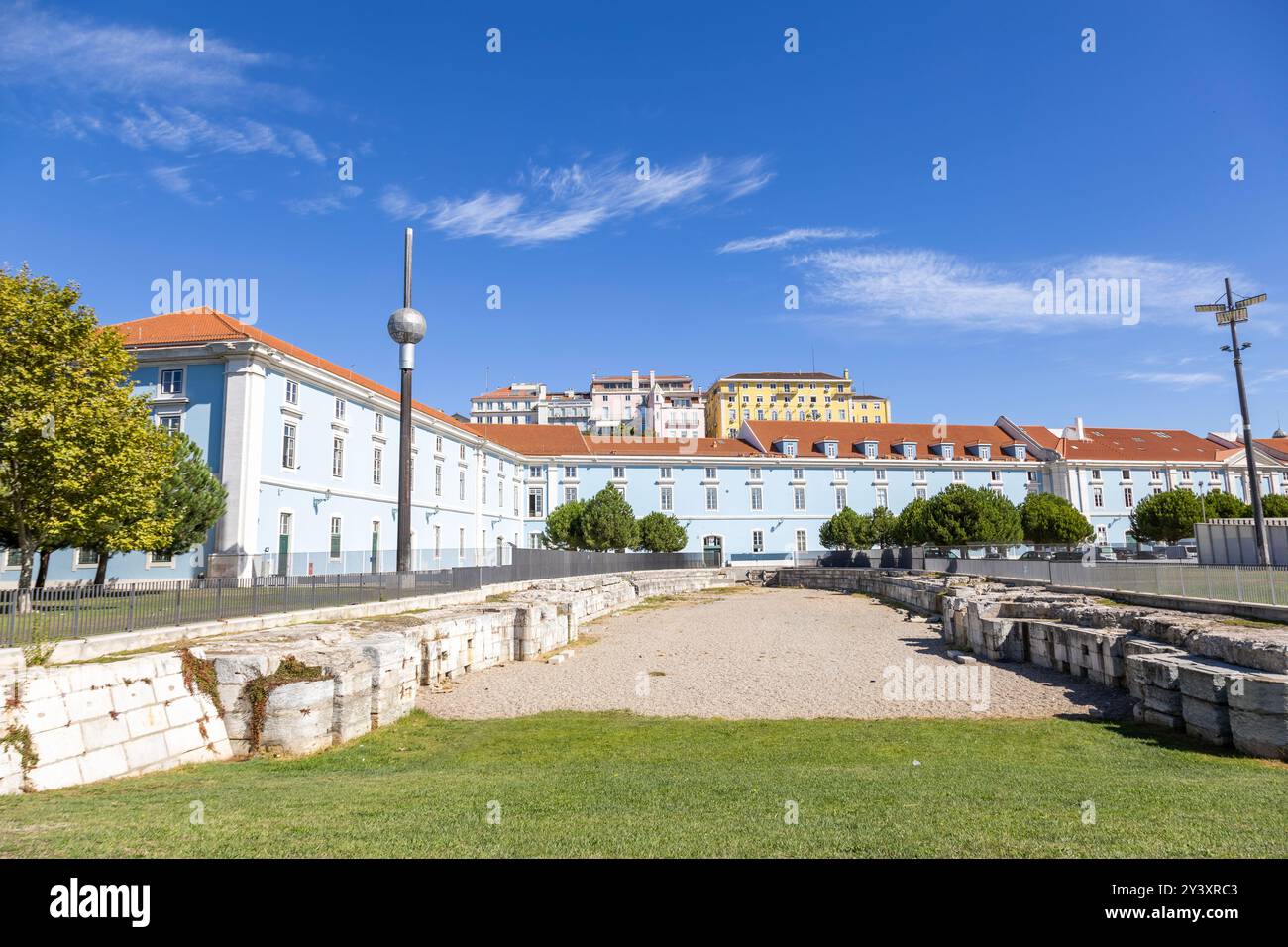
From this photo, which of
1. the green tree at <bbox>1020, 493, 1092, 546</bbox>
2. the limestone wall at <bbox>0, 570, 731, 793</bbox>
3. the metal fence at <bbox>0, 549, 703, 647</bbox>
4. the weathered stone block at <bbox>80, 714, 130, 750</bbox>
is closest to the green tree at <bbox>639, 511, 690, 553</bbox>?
the green tree at <bbox>1020, 493, 1092, 546</bbox>

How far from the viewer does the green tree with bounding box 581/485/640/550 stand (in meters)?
53.7

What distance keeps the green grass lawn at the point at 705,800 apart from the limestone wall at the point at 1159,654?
1.64 feet

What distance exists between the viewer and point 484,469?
54.4 meters

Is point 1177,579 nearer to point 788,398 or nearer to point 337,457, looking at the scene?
point 337,457

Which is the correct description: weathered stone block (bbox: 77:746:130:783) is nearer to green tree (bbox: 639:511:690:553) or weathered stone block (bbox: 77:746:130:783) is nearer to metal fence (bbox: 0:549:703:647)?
metal fence (bbox: 0:549:703:647)

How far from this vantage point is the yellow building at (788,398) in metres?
125

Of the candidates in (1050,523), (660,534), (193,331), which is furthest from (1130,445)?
(193,331)

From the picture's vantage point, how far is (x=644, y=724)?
1220 centimetres

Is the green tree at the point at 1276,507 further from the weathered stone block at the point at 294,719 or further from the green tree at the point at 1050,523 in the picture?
the weathered stone block at the point at 294,719

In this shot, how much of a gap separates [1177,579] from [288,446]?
1289 inches

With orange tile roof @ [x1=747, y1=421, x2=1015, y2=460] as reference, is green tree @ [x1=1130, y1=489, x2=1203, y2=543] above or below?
below

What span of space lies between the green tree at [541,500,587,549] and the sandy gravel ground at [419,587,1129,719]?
1089 inches

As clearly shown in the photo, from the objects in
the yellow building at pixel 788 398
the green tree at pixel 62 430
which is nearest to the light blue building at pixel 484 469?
the green tree at pixel 62 430
